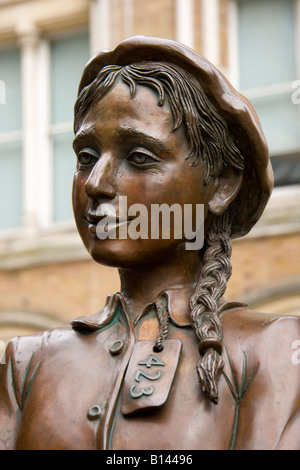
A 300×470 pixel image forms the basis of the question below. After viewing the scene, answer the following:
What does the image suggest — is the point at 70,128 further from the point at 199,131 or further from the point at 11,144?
the point at 199,131

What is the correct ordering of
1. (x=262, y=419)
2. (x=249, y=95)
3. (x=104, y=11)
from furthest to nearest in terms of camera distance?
(x=104, y=11), (x=249, y=95), (x=262, y=419)

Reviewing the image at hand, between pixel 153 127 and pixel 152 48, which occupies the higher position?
pixel 152 48

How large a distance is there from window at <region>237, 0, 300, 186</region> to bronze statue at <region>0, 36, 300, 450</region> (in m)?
7.55

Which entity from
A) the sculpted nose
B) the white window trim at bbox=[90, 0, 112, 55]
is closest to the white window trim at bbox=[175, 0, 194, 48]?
the white window trim at bbox=[90, 0, 112, 55]

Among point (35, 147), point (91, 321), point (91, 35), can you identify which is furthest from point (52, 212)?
point (91, 321)

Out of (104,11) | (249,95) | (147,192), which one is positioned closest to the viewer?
(147,192)

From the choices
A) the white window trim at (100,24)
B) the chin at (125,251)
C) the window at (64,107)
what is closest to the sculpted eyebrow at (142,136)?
the chin at (125,251)

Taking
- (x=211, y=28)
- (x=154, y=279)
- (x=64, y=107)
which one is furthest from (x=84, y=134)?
(x=64, y=107)

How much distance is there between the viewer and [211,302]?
2.84 metres

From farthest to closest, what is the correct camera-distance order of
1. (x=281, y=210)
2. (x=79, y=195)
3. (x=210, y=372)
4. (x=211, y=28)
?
1. (x=211, y=28)
2. (x=281, y=210)
3. (x=79, y=195)
4. (x=210, y=372)

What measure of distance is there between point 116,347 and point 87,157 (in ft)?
1.65

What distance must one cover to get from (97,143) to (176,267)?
1.24ft

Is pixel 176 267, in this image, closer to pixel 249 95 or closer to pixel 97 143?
pixel 97 143

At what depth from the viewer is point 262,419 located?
2623mm
